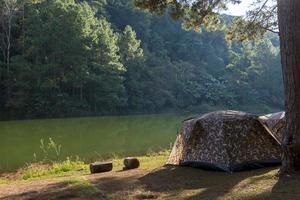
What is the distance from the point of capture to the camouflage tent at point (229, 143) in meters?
9.59

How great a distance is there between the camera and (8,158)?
1712 cm

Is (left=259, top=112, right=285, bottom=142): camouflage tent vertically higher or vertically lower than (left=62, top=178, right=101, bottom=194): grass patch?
higher

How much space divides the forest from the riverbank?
30654mm

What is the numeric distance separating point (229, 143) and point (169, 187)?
7.06 ft

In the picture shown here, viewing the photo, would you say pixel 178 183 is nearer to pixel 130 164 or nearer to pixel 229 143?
pixel 229 143

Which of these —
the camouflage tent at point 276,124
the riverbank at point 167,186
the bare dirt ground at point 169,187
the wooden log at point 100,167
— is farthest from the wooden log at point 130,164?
the camouflage tent at point 276,124

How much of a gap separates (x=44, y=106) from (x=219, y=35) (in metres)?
47.2

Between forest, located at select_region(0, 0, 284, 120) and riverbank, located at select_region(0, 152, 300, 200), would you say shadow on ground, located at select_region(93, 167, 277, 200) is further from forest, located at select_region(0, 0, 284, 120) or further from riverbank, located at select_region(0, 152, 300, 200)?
forest, located at select_region(0, 0, 284, 120)

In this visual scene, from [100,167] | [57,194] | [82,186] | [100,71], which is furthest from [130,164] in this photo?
[100,71]

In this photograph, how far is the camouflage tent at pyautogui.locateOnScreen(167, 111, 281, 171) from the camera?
378 inches

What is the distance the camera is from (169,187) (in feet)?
26.5


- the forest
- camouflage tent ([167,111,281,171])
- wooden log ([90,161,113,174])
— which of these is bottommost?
wooden log ([90,161,113,174])

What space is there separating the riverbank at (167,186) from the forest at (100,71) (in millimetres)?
30654

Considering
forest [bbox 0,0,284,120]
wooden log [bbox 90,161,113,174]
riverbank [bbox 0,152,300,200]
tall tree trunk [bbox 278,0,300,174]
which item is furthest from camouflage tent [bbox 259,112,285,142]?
forest [bbox 0,0,284,120]
